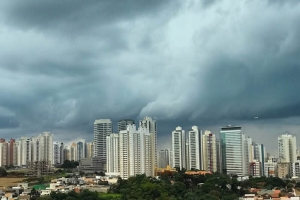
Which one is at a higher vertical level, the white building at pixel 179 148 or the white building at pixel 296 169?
the white building at pixel 179 148

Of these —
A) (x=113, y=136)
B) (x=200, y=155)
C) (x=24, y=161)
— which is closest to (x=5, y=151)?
(x=24, y=161)

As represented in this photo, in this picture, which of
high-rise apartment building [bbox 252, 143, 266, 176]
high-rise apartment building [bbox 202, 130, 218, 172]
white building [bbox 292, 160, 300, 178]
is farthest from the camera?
high-rise apartment building [bbox 252, 143, 266, 176]

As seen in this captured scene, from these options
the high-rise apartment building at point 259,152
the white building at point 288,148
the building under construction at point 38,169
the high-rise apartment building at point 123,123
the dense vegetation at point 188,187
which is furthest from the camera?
the high-rise apartment building at point 259,152

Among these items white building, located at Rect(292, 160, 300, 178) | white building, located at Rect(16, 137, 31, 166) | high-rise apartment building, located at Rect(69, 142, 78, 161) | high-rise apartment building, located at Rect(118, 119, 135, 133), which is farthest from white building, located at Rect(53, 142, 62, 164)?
white building, located at Rect(292, 160, 300, 178)

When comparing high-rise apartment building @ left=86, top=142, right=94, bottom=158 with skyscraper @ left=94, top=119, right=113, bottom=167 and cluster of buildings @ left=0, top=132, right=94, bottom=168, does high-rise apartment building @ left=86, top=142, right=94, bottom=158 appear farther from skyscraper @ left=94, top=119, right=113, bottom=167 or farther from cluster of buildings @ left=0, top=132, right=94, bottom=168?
skyscraper @ left=94, top=119, right=113, bottom=167

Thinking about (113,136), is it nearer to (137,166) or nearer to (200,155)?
(137,166)

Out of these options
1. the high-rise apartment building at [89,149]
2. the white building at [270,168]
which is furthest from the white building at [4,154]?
the white building at [270,168]

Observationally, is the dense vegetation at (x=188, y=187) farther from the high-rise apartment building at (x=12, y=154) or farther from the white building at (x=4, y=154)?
the white building at (x=4, y=154)
